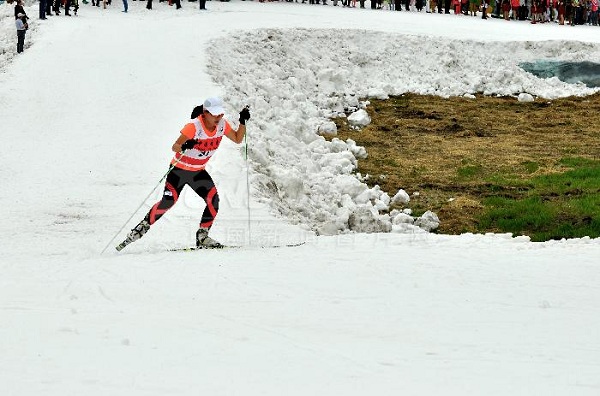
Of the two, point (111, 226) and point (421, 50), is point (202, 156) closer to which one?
point (111, 226)

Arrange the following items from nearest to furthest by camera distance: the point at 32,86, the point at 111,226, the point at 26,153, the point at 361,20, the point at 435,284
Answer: the point at 435,284, the point at 111,226, the point at 26,153, the point at 32,86, the point at 361,20

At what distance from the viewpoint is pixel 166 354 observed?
6320 millimetres

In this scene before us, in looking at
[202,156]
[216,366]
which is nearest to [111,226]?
[202,156]

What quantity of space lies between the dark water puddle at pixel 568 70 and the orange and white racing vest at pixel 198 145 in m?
16.7

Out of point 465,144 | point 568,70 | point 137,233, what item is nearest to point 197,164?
point 137,233

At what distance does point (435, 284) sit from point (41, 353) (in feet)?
13.7

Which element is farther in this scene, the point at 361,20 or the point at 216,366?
the point at 361,20

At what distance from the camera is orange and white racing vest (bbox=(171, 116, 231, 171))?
971 cm

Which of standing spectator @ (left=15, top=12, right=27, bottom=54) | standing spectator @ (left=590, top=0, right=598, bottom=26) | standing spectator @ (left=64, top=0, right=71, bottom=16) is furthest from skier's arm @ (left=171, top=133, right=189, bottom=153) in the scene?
standing spectator @ (left=590, top=0, right=598, bottom=26)

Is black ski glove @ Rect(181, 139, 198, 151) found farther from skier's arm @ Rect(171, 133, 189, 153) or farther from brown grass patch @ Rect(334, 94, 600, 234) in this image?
brown grass patch @ Rect(334, 94, 600, 234)

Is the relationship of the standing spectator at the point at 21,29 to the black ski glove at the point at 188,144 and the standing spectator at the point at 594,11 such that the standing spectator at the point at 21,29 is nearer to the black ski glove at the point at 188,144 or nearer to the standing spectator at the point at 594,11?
the black ski glove at the point at 188,144

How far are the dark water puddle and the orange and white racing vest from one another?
16706 mm

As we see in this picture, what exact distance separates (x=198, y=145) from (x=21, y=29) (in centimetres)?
1444

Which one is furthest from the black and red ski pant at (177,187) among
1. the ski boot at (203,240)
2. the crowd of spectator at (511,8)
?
the crowd of spectator at (511,8)
